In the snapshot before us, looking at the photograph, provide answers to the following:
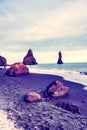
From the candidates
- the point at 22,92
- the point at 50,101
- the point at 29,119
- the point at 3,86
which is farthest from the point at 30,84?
the point at 29,119

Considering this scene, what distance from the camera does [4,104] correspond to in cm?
3244

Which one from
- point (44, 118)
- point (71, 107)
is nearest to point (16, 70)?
point (71, 107)

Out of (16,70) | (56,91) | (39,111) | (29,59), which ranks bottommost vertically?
(39,111)

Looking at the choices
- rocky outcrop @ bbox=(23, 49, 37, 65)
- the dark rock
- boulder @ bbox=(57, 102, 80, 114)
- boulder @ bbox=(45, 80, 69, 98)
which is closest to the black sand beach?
the dark rock

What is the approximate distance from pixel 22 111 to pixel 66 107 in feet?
15.1

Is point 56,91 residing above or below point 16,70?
below

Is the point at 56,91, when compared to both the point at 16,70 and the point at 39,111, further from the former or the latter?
the point at 16,70

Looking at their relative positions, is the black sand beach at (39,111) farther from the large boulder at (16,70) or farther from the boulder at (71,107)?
the large boulder at (16,70)

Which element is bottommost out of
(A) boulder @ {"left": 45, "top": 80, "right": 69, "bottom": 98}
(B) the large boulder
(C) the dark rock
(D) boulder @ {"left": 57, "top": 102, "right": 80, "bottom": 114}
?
(C) the dark rock

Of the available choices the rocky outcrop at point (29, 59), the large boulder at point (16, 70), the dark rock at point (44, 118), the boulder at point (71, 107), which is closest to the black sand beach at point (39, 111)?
the dark rock at point (44, 118)

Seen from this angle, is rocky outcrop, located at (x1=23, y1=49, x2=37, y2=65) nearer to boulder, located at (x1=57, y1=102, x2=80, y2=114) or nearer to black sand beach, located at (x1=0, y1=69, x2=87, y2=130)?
black sand beach, located at (x1=0, y1=69, x2=87, y2=130)

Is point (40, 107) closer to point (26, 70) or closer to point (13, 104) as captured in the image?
point (13, 104)

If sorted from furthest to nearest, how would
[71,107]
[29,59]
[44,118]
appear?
[29,59] < [71,107] < [44,118]

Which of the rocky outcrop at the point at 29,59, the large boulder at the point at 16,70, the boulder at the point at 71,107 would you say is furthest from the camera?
the rocky outcrop at the point at 29,59
